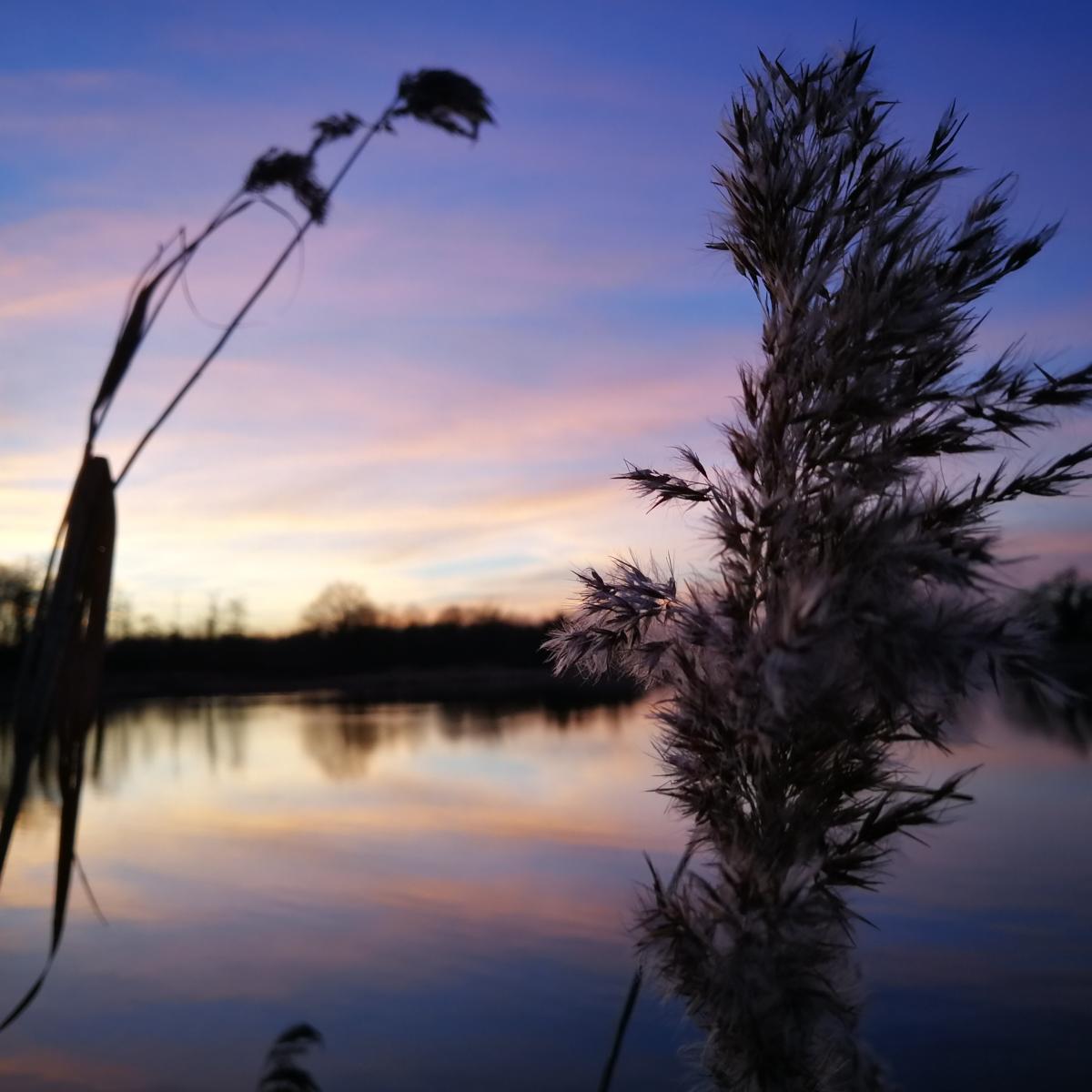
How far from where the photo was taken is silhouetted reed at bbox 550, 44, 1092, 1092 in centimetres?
157

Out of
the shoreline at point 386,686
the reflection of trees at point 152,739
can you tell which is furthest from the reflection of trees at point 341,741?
the shoreline at point 386,686

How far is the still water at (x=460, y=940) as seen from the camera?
6.14 m

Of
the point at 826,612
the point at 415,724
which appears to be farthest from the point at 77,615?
the point at 415,724

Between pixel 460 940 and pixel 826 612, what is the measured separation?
8.04m

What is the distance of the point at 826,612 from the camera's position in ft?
4.81

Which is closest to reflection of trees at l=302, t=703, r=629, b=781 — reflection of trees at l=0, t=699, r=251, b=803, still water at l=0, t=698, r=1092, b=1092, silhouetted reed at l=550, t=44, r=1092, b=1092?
reflection of trees at l=0, t=699, r=251, b=803

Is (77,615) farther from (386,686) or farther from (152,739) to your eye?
(386,686)

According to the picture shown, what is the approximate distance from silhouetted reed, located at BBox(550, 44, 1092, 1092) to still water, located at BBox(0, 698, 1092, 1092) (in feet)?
0.52

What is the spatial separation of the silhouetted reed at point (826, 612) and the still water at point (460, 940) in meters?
0.16

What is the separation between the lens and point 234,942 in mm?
8625

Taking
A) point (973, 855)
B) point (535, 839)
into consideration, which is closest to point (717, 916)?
point (973, 855)

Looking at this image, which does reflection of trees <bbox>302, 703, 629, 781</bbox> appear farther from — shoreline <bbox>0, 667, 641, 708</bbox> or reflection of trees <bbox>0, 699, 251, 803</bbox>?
shoreline <bbox>0, 667, 641, 708</bbox>

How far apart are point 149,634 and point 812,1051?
55241 millimetres

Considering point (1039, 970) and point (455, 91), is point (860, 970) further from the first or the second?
point (1039, 970)
